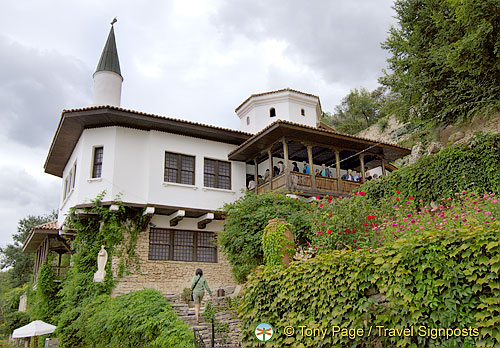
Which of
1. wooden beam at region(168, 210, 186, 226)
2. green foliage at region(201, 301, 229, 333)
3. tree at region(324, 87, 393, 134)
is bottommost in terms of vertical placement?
green foliage at region(201, 301, 229, 333)

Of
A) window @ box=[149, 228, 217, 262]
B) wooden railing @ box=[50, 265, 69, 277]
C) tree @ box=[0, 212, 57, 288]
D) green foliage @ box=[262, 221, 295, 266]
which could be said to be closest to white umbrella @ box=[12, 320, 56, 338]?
window @ box=[149, 228, 217, 262]

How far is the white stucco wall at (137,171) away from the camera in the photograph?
16078 mm

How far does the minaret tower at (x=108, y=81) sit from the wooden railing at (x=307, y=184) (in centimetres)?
853

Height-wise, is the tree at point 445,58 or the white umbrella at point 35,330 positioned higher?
the tree at point 445,58

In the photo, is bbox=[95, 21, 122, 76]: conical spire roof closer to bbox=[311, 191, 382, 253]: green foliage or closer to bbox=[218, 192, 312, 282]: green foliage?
bbox=[218, 192, 312, 282]: green foliage

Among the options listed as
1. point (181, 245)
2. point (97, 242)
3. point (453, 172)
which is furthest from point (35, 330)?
point (453, 172)

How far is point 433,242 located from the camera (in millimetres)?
5156

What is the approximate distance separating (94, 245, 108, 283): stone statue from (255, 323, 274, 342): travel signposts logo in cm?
945

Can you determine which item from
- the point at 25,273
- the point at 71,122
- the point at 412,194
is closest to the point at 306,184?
the point at 412,194

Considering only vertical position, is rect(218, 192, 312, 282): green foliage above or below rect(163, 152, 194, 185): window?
below

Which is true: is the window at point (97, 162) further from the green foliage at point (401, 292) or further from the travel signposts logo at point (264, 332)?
the green foliage at point (401, 292)

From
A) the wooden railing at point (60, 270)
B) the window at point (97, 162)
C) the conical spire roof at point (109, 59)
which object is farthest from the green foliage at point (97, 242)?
the conical spire roof at point (109, 59)

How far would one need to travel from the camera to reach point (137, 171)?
16.5 m

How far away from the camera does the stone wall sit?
50.9 feet
